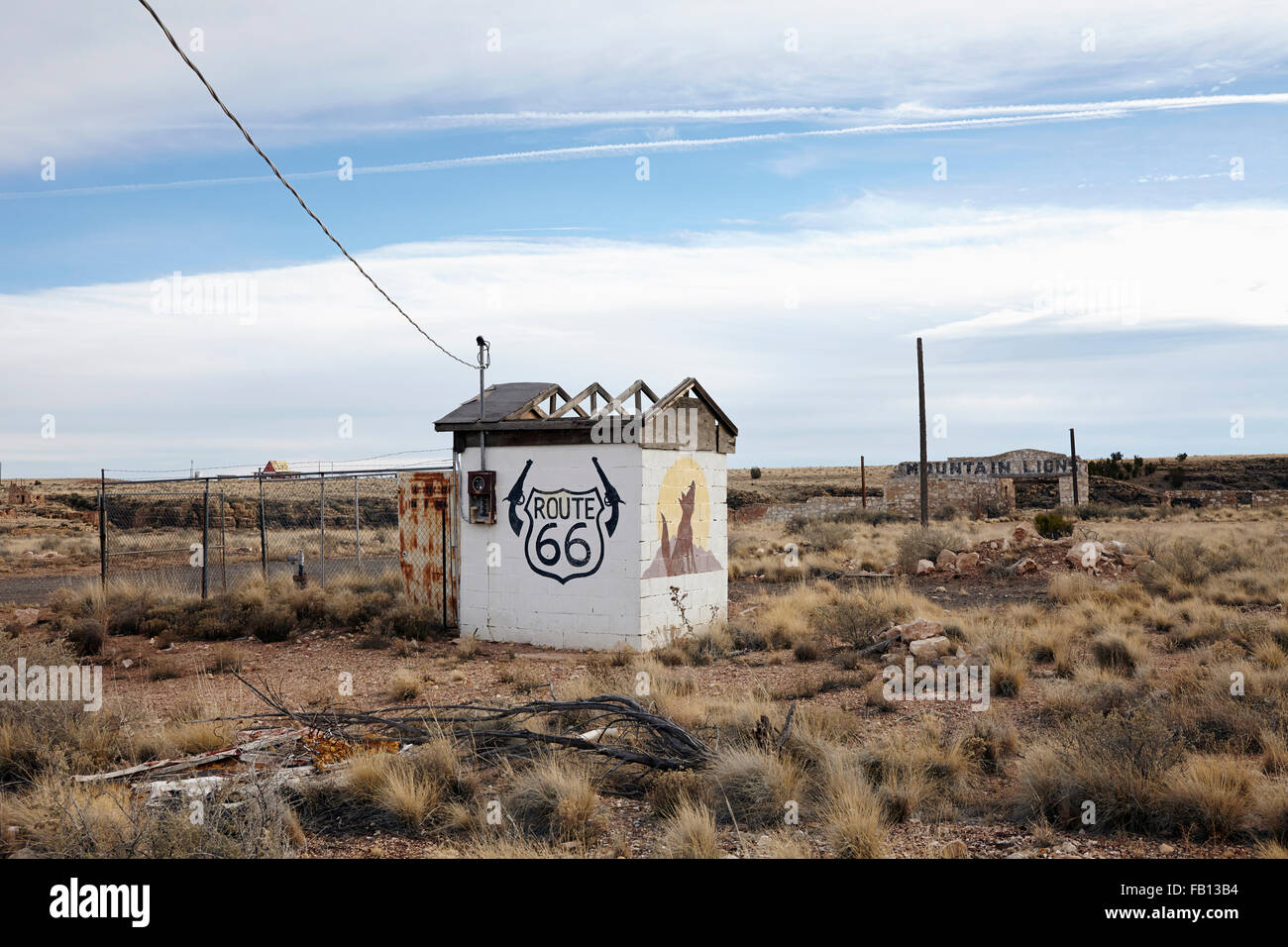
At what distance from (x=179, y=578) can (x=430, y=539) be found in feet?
37.1

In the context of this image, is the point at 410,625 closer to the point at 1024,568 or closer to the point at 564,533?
the point at 564,533

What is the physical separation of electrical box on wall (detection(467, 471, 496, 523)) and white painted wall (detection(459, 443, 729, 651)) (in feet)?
0.43

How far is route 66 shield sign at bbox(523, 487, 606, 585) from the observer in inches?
533

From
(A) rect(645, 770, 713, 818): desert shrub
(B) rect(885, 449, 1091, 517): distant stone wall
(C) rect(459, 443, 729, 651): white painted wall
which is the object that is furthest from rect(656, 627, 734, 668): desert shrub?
(B) rect(885, 449, 1091, 517): distant stone wall

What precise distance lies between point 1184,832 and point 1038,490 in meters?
52.6

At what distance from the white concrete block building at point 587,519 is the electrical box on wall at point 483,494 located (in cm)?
2

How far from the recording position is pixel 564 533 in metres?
13.8

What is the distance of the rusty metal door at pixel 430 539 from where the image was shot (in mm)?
15164

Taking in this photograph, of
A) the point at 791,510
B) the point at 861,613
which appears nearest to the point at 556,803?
the point at 861,613

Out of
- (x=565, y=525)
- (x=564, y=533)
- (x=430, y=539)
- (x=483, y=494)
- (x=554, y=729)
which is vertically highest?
(x=483, y=494)

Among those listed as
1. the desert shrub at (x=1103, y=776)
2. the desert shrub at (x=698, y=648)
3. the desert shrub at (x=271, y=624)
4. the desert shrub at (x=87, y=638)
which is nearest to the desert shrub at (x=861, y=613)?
the desert shrub at (x=698, y=648)

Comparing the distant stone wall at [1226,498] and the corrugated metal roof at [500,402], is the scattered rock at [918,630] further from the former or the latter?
the distant stone wall at [1226,498]

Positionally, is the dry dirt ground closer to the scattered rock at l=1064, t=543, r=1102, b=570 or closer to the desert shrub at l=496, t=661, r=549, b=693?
the desert shrub at l=496, t=661, r=549, b=693
